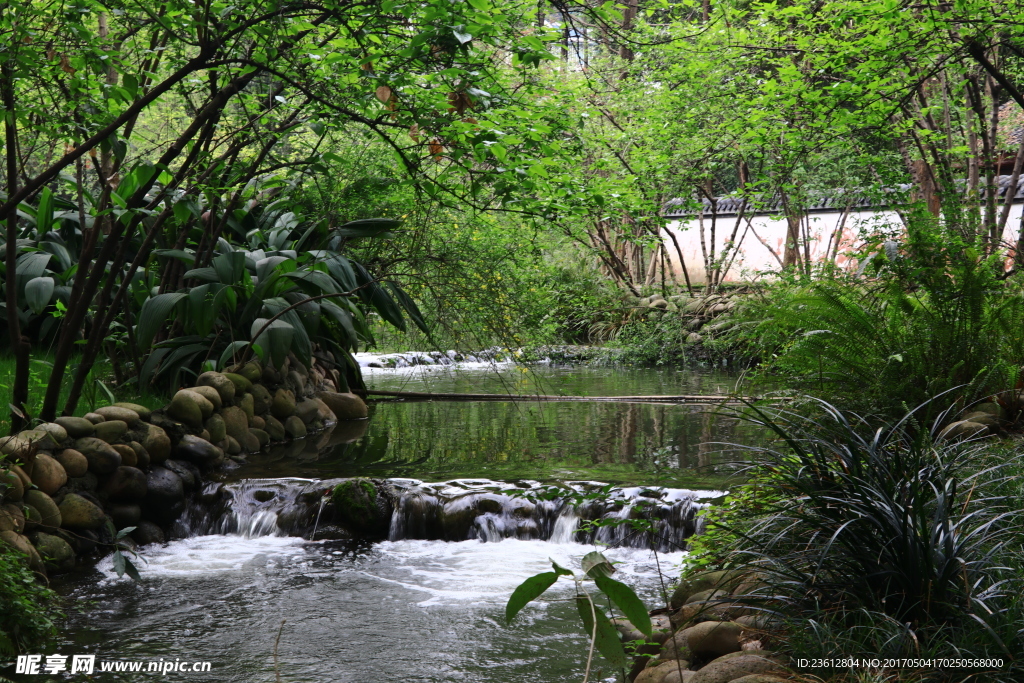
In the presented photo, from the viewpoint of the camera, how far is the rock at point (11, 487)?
12.9ft

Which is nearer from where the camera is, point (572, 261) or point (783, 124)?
point (783, 124)

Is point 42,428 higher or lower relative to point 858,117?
lower

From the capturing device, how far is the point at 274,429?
7.24 m

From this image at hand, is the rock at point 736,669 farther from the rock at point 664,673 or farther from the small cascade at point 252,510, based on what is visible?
the small cascade at point 252,510

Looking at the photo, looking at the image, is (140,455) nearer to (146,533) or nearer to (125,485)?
(125,485)

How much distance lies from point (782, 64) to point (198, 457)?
7.92 metres

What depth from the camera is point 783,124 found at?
→ 1030cm

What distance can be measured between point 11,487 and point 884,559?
3867mm

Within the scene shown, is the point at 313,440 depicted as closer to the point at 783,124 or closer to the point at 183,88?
the point at 183,88

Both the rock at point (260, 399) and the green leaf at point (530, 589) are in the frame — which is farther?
the rock at point (260, 399)

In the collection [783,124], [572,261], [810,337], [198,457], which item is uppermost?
[783,124]

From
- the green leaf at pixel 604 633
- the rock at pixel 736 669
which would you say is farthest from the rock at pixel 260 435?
the green leaf at pixel 604 633

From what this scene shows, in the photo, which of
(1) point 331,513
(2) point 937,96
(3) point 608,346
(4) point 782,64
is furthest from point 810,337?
(3) point 608,346

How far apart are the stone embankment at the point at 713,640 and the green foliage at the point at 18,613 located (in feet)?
7.20
